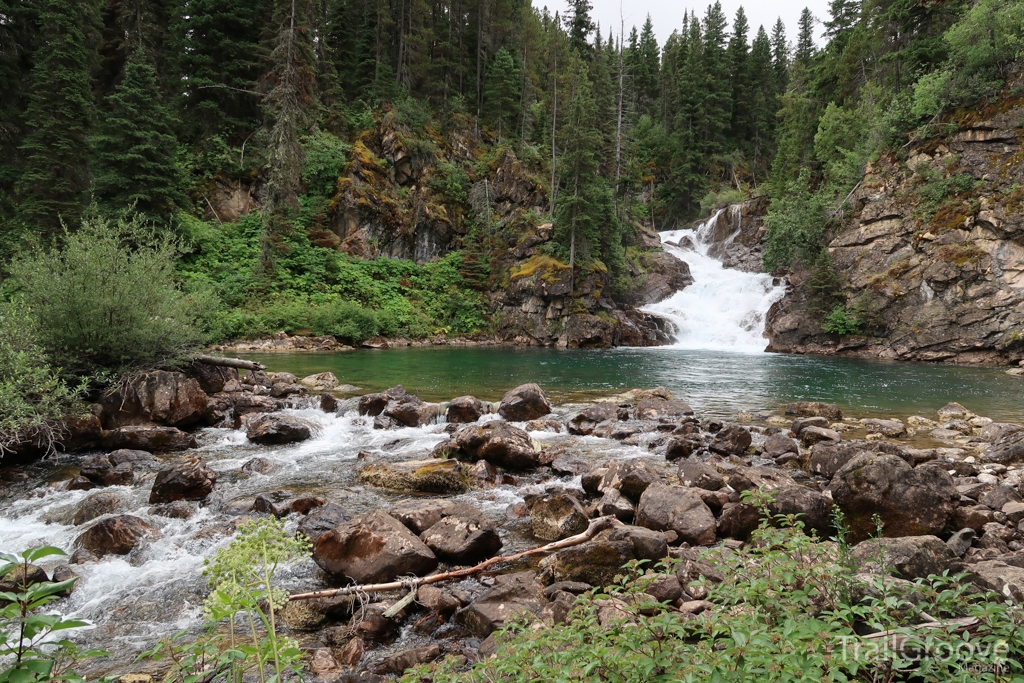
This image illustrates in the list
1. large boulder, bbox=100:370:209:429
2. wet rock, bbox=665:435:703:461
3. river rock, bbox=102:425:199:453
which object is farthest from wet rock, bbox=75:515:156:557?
wet rock, bbox=665:435:703:461

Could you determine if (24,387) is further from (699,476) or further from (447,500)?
(699,476)

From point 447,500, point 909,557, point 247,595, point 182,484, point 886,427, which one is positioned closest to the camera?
point 247,595

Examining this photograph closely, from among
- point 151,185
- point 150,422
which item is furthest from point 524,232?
point 150,422

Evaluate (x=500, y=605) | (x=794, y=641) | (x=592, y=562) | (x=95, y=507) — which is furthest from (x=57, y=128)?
(x=794, y=641)

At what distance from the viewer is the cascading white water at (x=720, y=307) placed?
107ft

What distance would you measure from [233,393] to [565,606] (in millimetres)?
12864

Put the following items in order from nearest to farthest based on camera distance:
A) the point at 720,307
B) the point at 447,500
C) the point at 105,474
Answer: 1. the point at 447,500
2. the point at 105,474
3. the point at 720,307

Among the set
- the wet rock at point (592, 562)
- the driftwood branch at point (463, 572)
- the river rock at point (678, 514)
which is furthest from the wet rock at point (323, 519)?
the river rock at point (678, 514)

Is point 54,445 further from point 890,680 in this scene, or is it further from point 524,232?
point 524,232

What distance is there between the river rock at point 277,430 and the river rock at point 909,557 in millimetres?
10568

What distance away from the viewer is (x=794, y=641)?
237 cm

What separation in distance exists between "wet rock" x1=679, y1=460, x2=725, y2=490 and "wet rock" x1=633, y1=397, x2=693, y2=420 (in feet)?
15.6

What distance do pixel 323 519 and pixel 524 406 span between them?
692 cm

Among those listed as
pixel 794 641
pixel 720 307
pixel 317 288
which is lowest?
pixel 794 641
